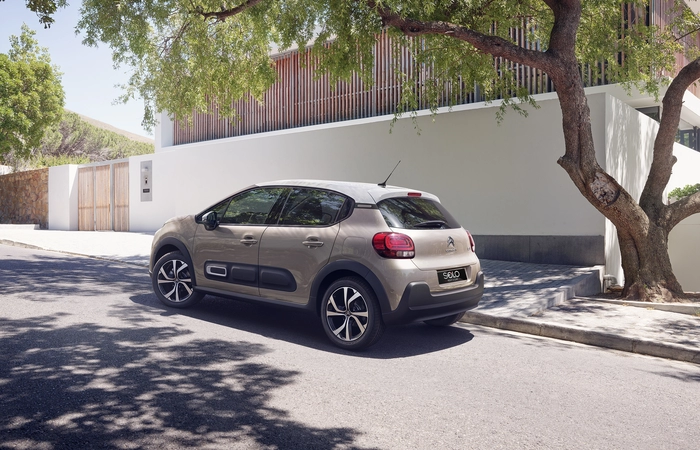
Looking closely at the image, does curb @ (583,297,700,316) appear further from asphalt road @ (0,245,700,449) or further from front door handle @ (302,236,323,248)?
front door handle @ (302,236,323,248)

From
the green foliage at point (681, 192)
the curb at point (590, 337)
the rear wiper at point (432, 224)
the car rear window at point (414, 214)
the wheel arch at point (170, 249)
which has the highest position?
the green foliage at point (681, 192)

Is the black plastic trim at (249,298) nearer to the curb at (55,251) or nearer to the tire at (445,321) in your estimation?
the tire at (445,321)

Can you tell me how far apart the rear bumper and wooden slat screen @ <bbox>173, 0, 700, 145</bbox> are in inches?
375

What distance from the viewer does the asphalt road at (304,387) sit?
11.8ft

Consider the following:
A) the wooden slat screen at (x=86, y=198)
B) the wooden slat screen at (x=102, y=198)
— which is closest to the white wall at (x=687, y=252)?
the wooden slat screen at (x=102, y=198)

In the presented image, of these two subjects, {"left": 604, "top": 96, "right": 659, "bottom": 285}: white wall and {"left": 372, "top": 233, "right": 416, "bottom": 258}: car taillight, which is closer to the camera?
{"left": 372, "top": 233, "right": 416, "bottom": 258}: car taillight

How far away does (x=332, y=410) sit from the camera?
159 inches

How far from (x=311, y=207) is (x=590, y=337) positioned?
360cm

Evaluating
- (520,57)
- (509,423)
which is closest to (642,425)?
→ (509,423)

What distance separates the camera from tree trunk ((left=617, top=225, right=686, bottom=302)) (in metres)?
9.18

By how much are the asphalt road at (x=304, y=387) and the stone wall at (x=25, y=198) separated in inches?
801

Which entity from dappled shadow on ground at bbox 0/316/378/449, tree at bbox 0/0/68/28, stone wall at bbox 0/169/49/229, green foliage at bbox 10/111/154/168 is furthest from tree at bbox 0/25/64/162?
dappled shadow on ground at bbox 0/316/378/449

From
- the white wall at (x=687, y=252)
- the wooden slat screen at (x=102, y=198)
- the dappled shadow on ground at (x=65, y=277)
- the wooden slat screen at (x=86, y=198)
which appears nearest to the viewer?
the dappled shadow on ground at (x=65, y=277)

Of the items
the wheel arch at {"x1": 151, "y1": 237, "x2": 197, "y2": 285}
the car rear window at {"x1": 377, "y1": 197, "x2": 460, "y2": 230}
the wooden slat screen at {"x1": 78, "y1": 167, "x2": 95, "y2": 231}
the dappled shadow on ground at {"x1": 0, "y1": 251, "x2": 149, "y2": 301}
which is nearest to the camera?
the car rear window at {"x1": 377, "y1": 197, "x2": 460, "y2": 230}
